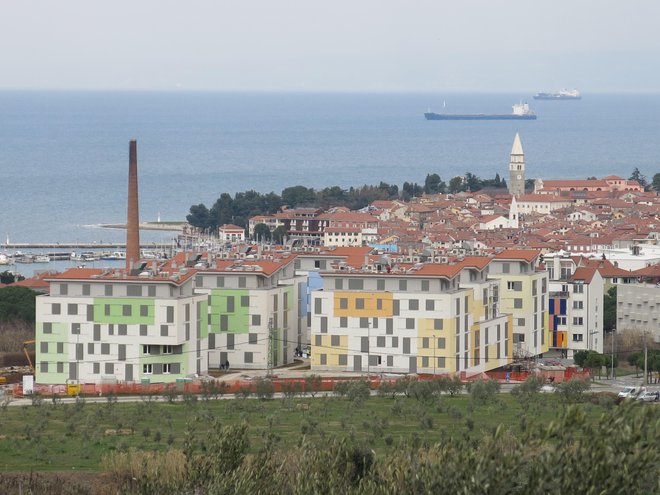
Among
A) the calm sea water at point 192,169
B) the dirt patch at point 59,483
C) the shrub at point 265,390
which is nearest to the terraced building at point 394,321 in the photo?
the shrub at point 265,390

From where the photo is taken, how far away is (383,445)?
30156 mm

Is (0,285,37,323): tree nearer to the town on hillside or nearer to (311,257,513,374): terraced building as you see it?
the town on hillside

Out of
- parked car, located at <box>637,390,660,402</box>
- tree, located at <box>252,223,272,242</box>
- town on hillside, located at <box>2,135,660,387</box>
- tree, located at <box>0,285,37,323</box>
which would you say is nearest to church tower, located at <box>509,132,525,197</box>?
tree, located at <box>252,223,272,242</box>

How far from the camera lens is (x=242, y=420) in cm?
3125

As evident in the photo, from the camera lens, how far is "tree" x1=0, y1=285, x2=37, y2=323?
4609cm

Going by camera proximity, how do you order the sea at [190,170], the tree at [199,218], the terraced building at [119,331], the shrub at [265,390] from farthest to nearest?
the sea at [190,170] < the tree at [199,218] < the terraced building at [119,331] < the shrub at [265,390]

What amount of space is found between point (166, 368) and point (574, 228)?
4739 cm

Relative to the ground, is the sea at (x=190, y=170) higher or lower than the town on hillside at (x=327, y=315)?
higher

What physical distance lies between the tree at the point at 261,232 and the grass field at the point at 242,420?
159ft

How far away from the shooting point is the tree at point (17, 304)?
46094 mm

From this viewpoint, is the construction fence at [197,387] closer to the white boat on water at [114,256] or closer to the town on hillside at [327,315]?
the town on hillside at [327,315]

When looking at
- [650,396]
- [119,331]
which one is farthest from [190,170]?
[650,396]

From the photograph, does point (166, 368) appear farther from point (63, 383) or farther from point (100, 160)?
point (100, 160)

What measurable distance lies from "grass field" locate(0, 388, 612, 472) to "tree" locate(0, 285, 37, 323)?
34.7 ft
